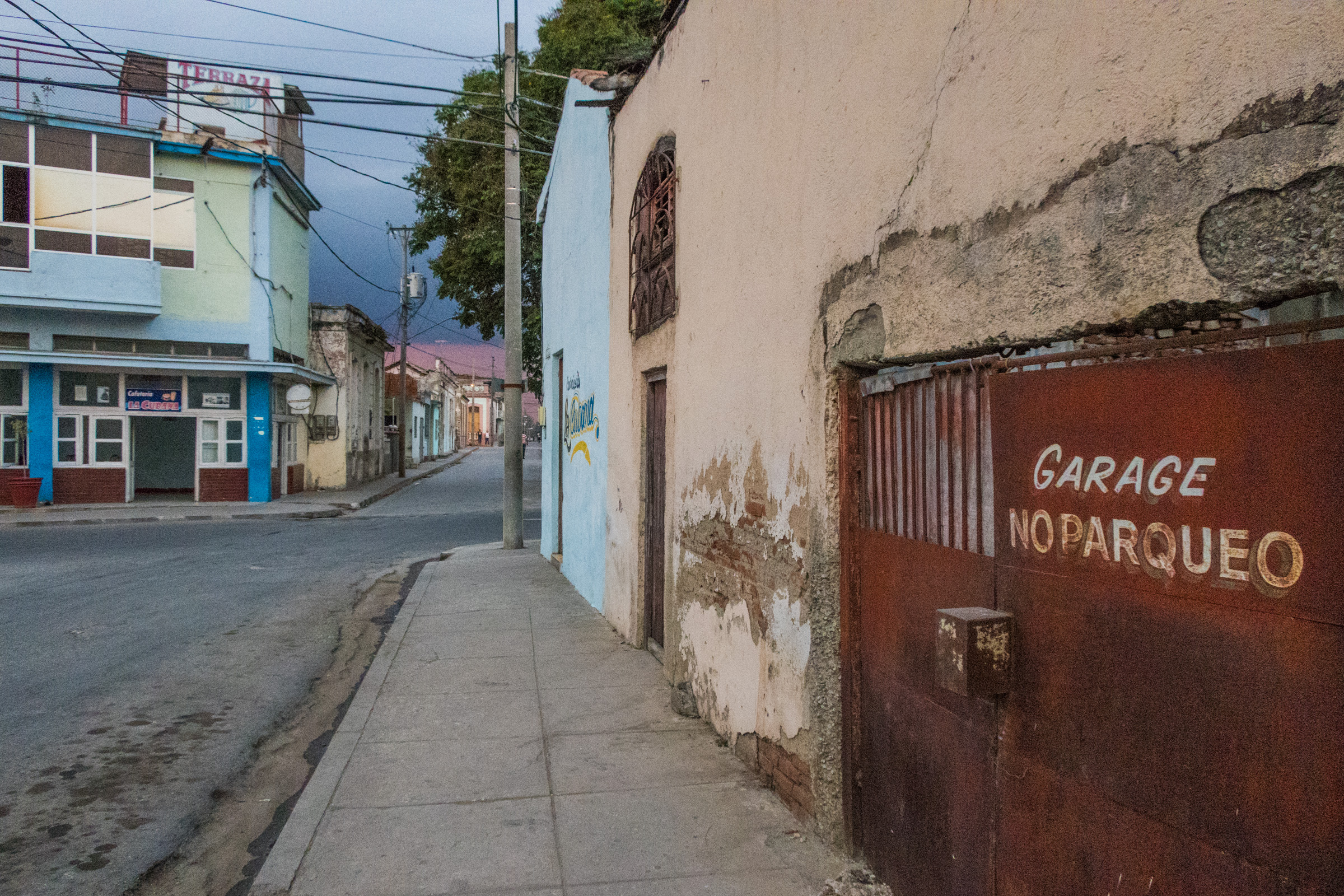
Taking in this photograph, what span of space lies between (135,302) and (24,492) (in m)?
4.84

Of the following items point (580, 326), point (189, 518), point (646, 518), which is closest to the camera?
point (646, 518)

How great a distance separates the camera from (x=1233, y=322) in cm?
213

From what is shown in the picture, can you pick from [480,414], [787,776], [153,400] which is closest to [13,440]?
[153,400]

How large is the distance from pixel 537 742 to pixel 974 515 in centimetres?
322

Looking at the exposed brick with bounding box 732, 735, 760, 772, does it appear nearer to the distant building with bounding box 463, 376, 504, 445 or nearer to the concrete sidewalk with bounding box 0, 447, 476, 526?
the concrete sidewalk with bounding box 0, 447, 476, 526

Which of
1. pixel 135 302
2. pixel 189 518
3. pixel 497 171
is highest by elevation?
pixel 497 171

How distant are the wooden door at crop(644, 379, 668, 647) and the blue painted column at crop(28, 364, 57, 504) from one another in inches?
752

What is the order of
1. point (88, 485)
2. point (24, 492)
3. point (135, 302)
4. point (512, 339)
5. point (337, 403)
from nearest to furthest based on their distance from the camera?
point (512, 339)
point (24, 492)
point (135, 302)
point (88, 485)
point (337, 403)

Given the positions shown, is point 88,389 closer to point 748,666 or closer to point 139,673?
point 139,673

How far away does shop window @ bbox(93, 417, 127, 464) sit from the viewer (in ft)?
69.5

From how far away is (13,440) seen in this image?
2034cm

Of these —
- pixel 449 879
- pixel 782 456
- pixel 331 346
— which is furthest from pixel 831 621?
pixel 331 346

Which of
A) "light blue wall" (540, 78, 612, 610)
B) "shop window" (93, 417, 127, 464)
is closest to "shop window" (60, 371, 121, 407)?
"shop window" (93, 417, 127, 464)

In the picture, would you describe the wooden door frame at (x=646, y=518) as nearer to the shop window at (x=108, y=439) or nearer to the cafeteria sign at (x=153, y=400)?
the cafeteria sign at (x=153, y=400)
